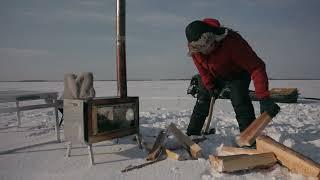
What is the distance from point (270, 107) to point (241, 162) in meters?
0.95

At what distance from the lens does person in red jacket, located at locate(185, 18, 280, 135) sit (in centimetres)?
388

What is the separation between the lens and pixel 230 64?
4.26 m

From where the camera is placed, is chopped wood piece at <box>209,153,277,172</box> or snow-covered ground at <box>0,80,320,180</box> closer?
chopped wood piece at <box>209,153,277,172</box>

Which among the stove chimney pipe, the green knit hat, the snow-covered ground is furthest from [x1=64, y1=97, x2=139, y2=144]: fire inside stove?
the green knit hat

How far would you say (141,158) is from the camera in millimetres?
4008

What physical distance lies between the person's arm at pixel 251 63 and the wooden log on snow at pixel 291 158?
0.59m

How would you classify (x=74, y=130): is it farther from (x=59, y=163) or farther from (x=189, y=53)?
(x=189, y=53)

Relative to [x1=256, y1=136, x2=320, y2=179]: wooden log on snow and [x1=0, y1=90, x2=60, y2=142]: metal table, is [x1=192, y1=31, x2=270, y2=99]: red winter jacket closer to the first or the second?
[x1=256, y1=136, x2=320, y2=179]: wooden log on snow

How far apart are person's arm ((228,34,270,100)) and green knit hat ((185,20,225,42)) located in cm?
23

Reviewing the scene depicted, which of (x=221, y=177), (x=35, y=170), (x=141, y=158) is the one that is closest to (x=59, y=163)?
(x=35, y=170)

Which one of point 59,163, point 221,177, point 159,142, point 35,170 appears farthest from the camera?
point 159,142

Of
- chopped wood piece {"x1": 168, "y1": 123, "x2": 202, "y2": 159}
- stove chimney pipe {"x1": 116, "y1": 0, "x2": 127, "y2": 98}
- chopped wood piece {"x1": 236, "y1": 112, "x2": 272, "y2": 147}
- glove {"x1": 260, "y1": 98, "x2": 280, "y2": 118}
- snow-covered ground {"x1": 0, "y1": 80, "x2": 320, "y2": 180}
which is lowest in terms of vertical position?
snow-covered ground {"x1": 0, "y1": 80, "x2": 320, "y2": 180}

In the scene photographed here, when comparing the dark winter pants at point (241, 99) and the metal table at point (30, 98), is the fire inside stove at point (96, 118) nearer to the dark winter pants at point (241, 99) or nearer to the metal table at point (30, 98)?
the metal table at point (30, 98)

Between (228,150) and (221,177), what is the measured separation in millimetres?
647
